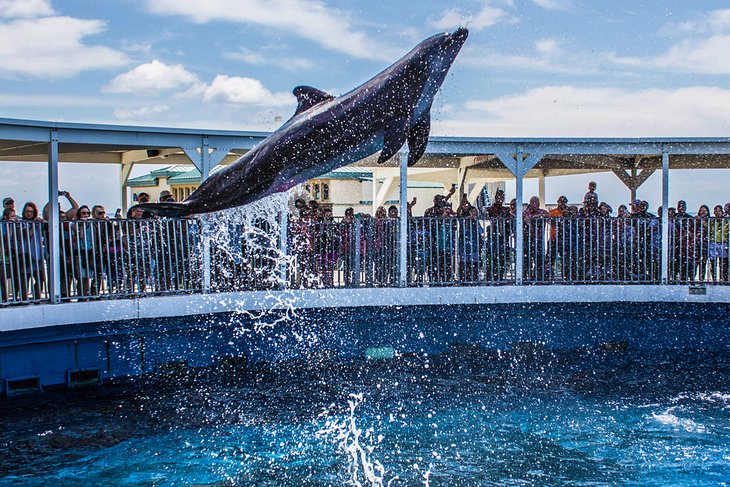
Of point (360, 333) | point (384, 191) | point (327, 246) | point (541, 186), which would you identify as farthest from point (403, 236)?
point (541, 186)

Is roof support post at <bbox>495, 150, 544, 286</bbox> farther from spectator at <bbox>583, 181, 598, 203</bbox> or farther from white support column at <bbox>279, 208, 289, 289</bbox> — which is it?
white support column at <bbox>279, 208, 289, 289</bbox>

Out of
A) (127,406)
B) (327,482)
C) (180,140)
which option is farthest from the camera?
(180,140)

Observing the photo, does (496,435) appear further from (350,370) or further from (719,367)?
(719,367)

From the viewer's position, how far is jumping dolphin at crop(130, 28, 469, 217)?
685 centimetres

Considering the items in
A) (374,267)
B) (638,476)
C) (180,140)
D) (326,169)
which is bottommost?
(638,476)

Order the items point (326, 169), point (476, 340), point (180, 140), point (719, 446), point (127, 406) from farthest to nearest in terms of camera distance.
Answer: point (476, 340) < point (180, 140) < point (127, 406) < point (719, 446) < point (326, 169)

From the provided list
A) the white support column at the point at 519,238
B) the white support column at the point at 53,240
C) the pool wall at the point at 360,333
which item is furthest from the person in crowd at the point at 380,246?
the white support column at the point at 53,240

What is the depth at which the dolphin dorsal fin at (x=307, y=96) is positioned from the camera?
767 cm

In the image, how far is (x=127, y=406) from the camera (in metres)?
13.4

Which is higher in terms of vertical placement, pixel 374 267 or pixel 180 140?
pixel 180 140

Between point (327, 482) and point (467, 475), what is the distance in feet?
5.91

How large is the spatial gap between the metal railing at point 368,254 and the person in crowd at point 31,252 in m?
0.04

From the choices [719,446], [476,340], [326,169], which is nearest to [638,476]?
[719,446]

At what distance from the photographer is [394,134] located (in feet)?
22.8
